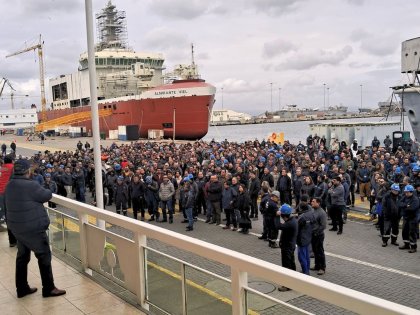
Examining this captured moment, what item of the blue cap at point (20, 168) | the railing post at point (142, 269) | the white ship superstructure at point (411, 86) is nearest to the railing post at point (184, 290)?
the railing post at point (142, 269)

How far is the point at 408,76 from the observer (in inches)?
1190

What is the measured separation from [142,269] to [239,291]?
1.51 m

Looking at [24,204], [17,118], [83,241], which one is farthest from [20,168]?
[17,118]

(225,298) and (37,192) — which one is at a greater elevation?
(37,192)

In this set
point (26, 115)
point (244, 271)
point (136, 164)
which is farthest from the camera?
point (26, 115)

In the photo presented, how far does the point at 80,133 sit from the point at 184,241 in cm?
5264

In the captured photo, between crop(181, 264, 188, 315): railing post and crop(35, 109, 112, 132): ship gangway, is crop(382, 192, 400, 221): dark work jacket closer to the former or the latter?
crop(181, 264, 188, 315): railing post

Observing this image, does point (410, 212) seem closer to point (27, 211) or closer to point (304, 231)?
point (304, 231)

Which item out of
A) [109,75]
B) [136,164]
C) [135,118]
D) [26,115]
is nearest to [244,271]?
[136,164]

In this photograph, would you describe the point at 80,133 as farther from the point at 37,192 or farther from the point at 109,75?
the point at 37,192

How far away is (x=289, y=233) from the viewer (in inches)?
304

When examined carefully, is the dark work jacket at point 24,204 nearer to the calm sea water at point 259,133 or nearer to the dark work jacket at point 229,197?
the dark work jacket at point 229,197

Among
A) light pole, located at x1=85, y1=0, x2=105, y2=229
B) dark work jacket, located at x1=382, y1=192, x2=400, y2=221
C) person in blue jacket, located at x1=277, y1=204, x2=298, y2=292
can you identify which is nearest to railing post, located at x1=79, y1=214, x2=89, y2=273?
light pole, located at x1=85, y1=0, x2=105, y2=229

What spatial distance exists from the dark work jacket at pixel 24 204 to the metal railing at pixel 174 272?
2.40 feet
